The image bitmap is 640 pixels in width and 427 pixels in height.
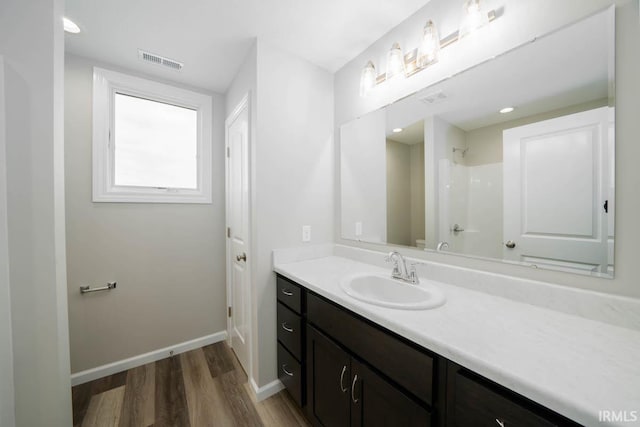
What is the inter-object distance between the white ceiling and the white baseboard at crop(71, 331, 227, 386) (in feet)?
7.76

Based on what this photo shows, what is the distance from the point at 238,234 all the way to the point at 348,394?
1360 millimetres

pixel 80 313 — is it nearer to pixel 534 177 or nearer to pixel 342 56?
pixel 342 56

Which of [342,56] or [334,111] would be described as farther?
[334,111]

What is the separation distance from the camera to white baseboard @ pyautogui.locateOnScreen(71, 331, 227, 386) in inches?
67.3

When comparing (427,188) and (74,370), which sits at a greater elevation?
(427,188)

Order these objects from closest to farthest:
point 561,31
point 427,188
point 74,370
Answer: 1. point 561,31
2. point 427,188
3. point 74,370

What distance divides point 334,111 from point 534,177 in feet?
4.64

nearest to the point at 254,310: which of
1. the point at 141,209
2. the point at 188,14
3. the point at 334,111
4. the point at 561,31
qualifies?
the point at 141,209

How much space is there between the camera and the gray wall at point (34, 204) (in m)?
0.84

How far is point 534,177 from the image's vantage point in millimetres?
958

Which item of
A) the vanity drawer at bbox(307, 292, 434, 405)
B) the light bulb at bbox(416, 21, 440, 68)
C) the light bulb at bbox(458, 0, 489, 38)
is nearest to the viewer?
the vanity drawer at bbox(307, 292, 434, 405)

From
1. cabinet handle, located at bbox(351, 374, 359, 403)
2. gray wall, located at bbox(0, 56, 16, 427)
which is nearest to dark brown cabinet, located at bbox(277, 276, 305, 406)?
cabinet handle, located at bbox(351, 374, 359, 403)

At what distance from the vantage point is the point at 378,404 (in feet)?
2.89

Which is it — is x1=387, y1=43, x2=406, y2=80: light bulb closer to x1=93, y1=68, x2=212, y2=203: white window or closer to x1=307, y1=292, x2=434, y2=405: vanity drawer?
x1=307, y1=292, x2=434, y2=405: vanity drawer
